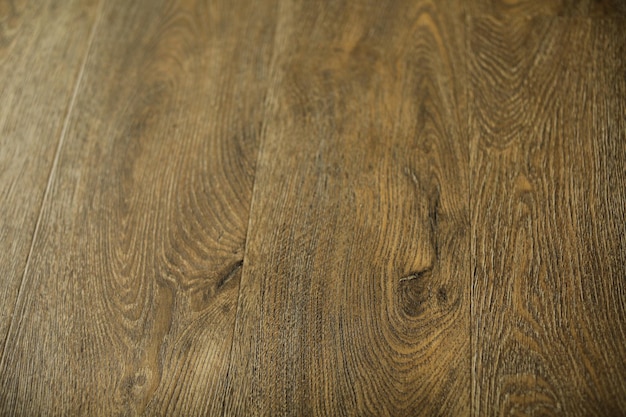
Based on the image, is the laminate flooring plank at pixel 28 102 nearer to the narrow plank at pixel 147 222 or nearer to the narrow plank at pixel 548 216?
the narrow plank at pixel 147 222

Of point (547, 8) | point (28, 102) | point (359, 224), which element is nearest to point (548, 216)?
point (359, 224)

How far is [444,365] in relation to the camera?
2.67 ft

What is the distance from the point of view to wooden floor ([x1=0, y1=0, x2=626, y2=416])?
0.81 metres

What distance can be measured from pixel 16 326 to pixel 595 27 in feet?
3.04

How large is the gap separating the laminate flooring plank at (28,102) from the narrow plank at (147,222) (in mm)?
24

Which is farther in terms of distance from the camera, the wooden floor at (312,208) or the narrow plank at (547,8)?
the narrow plank at (547,8)

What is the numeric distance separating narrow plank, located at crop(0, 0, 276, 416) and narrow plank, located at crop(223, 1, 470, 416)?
38 mm

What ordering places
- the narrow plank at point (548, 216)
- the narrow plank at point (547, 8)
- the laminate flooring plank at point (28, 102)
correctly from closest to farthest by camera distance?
1. the narrow plank at point (548, 216)
2. the laminate flooring plank at point (28, 102)
3. the narrow plank at point (547, 8)

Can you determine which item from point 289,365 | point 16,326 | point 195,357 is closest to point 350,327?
point 289,365

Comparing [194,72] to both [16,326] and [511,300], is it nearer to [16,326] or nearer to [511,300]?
[16,326]

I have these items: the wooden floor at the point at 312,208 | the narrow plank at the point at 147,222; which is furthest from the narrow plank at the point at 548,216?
the narrow plank at the point at 147,222

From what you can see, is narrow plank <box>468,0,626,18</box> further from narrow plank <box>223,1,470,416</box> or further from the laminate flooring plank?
the laminate flooring plank

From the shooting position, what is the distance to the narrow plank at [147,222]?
0.83 metres

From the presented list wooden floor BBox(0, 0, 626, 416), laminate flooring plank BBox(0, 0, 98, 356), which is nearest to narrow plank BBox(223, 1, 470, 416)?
wooden floor BBox(0, 0, 626, 416)
